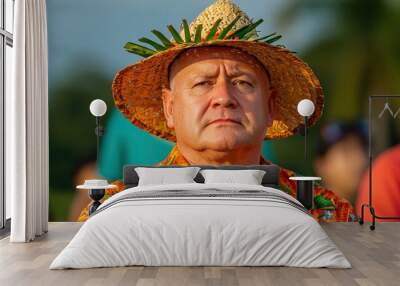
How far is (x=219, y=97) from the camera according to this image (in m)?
6.85

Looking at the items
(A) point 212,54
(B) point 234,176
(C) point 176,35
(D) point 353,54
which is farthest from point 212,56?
(D) point 353,54

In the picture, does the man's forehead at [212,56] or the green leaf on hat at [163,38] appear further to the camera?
the green leaf on hat at [163,38]

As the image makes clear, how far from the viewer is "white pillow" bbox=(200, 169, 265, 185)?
20.9ft

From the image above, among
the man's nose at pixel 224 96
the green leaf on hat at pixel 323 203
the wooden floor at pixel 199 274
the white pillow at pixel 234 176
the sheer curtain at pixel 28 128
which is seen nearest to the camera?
the wooden floor at pixel 199 274

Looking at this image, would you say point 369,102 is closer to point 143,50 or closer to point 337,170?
point 337,170

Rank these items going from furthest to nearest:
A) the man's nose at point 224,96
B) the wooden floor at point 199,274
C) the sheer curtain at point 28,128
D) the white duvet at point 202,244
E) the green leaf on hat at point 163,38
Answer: the green leaf on hat at point 163,38 < the man's nose at point 224,96 < the sheer curtain at point 28,128 < the white duvet at point 202,244 < the wooden floor at point 199,274

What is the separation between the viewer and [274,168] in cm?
696

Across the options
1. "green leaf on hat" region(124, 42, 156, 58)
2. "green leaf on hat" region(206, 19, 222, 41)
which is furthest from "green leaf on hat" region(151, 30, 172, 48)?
"green leaf on hat" region(206, 19, 222, 41)

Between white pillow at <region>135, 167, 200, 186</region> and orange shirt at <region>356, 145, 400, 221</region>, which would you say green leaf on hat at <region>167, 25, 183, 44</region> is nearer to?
white pillow at <region>135, 167, 200, 186</region>

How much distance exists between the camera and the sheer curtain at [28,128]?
5.86 metres

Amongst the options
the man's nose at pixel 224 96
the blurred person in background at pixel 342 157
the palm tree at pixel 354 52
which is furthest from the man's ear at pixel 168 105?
the blurred person in background at pixel 342 157

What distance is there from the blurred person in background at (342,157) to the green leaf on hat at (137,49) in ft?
7.47

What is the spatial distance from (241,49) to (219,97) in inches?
24.0

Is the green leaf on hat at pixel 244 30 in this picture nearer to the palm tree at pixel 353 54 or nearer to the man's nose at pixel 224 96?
the palm tree at pixel 353 54
